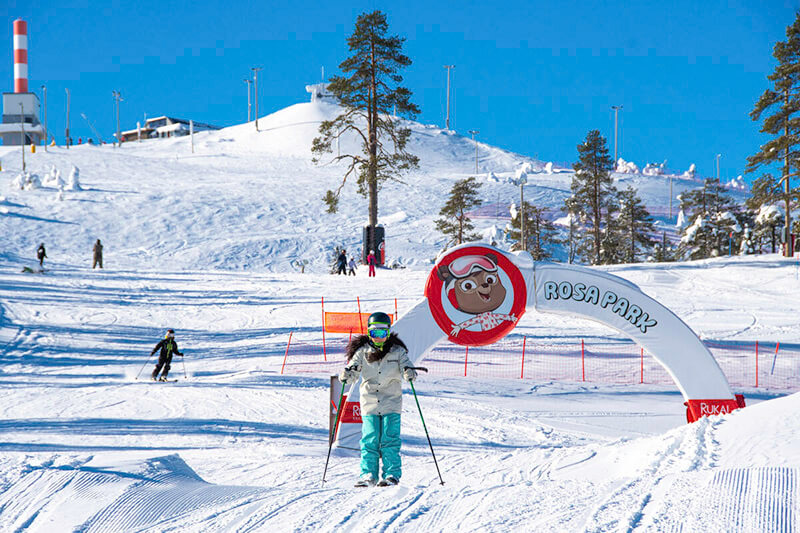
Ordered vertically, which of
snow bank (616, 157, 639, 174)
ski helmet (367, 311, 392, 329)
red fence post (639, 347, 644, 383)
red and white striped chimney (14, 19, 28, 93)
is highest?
red and white striped chimney (14, 19, 28, 93)

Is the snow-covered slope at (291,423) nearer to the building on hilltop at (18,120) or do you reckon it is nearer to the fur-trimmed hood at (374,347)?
the fur-trimmed hood at (374,347)

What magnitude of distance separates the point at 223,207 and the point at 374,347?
4953 cm

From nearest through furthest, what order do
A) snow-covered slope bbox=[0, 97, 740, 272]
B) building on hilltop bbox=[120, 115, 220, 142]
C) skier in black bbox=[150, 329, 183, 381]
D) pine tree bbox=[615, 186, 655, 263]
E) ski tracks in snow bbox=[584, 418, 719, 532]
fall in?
ski tracks in snow bbox=[584, 418, 719, 532] → skier in black bbox=[150, 329, 183, 381] → snow-covered slope bbox=[0, 97, 740, 272] → pine tree bbox=[615, 186, 655, 263] → building on hilltop bbox=[120, 115, 220, 142]

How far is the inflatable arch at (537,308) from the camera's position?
10.5m

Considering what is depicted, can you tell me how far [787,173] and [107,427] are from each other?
29.8 m

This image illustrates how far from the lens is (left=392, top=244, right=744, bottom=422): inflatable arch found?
412 inches

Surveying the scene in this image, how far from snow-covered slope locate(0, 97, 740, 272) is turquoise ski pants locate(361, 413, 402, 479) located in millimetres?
33953

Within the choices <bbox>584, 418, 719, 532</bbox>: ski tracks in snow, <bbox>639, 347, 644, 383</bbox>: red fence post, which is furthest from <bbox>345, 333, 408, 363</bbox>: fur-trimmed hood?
<bbox>639, 347, 644, 383</bbox>: red fence post

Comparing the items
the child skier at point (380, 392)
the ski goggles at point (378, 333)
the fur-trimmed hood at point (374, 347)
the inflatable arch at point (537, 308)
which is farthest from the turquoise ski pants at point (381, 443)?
the inflatable arch at point (537, 308)

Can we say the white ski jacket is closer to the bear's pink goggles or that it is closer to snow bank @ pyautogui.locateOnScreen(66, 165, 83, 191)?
the bear's pink goggles

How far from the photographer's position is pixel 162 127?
4852 inches

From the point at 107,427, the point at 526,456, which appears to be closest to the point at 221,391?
the point at 107,427

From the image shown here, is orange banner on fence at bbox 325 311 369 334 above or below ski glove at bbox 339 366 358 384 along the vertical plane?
below

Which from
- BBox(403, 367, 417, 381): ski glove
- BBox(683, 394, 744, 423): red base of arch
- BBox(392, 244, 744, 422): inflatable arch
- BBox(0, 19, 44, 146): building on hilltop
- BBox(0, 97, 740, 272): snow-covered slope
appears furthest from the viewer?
BBox(0, 19, 44, 146): building on hilltop
